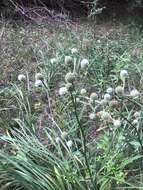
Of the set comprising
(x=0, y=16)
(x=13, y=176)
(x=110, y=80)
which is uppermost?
(x=0, y=16)

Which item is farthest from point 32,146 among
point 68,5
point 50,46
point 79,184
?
point 68,5

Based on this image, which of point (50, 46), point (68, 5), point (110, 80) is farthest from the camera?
point (68, 5)

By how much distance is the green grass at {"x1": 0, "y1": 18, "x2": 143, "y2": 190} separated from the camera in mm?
2977

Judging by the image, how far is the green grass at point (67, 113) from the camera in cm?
298

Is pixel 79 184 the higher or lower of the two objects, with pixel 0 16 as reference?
lower

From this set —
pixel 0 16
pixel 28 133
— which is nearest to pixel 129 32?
pixel 0 16

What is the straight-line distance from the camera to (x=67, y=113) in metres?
3.80

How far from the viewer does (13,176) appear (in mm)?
3033

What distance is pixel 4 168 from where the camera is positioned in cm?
306

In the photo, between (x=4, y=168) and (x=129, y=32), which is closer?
(x=4, y=168)

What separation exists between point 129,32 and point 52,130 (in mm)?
3016

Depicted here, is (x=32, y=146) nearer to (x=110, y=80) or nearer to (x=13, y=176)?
(x=13, y=176)

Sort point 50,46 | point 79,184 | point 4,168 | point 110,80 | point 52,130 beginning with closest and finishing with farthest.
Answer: point 79,184, point 4,168, point 52,130, point 110,80, point 50,46

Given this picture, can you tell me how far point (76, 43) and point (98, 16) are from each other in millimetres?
1838
